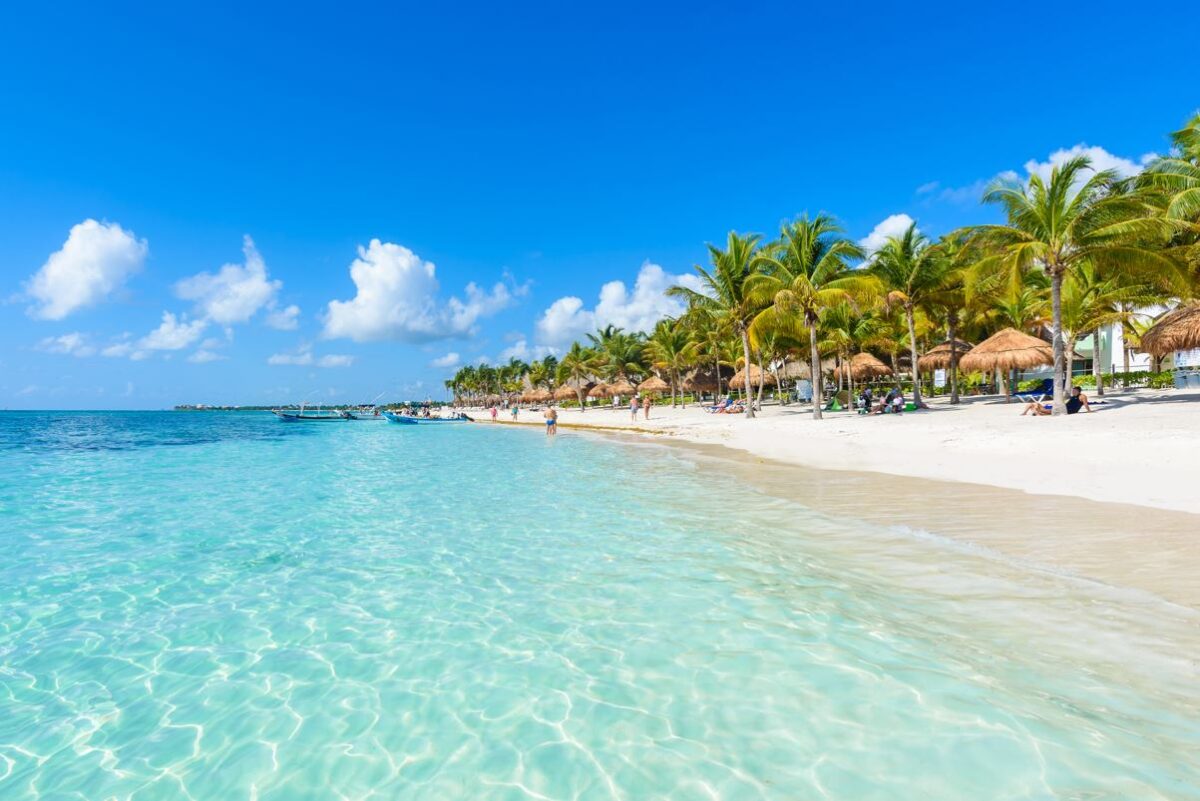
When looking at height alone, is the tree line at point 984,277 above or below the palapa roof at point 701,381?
above

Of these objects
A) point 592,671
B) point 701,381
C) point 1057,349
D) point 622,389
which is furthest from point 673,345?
point 592,671

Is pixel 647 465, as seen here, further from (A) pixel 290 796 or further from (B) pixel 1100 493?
(A) pixel 290 796

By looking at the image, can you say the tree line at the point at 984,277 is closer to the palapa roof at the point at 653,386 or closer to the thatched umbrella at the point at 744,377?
the thatched umbrella at the point at 744,377

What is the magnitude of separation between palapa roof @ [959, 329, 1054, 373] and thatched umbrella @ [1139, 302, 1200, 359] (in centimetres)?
325

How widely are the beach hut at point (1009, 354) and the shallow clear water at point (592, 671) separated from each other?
68.2 feet

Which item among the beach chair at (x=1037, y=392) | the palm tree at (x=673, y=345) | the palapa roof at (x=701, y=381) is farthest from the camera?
the palapa roof at (x=701, y=381)

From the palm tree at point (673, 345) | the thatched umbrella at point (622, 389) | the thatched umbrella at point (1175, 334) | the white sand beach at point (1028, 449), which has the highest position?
the palm tree at point (673, 345)

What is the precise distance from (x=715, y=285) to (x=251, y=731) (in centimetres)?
2650

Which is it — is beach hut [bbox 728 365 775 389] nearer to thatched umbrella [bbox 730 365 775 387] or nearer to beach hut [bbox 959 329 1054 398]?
thatched umbrella [bbox 730 365 775 387]

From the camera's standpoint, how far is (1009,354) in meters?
23.6

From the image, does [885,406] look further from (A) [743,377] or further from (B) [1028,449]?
(A) [743,377]

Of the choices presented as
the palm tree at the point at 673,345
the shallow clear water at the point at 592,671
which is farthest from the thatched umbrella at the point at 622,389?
the shallow clear water at the point at 592,671

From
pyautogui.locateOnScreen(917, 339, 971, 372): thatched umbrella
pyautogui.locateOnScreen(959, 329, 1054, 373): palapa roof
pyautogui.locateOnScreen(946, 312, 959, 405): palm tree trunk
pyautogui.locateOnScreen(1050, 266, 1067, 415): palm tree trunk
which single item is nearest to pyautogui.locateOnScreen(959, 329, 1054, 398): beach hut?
pyautogui.locateOnScreen(959, 329, 1054, 373): palapa roof

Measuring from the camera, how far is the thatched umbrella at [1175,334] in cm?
1839
